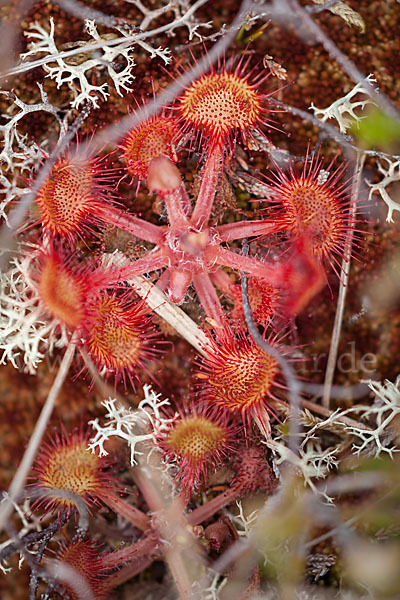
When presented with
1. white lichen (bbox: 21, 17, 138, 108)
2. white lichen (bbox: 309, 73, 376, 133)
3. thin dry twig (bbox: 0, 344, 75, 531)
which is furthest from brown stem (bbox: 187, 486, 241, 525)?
white lichen (bbox: 21, 17, 138, 108)

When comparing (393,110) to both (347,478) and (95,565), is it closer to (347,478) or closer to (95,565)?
(347,478)

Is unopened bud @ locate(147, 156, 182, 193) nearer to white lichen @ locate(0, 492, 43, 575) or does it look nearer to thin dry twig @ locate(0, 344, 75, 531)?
thin dry twig @ locate(0, 344, 75, 531)

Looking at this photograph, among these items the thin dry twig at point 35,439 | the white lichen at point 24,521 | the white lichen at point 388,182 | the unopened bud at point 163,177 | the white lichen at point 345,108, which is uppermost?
the white lichen at point 345,108

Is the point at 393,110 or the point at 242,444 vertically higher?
the point at 393,110

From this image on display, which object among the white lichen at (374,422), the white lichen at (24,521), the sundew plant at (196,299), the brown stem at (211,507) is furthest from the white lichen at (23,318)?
the white lichen at (374,422)

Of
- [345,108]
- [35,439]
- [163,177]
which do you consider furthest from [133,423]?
[345,108]

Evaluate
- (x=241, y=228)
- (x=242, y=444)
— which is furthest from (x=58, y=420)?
(x=241, y=228)

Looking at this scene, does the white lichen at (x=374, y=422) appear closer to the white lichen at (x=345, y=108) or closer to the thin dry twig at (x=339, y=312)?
the thin dry twig at (x=339, y=312)
